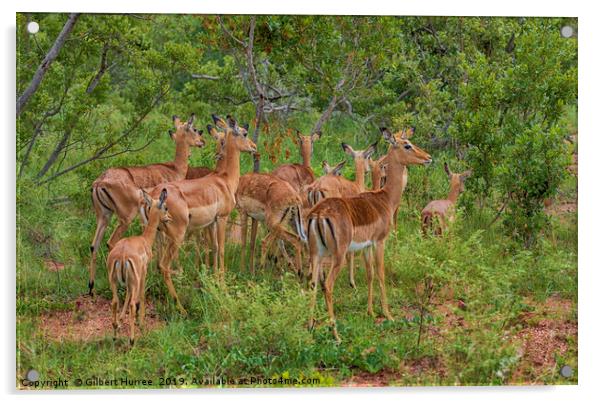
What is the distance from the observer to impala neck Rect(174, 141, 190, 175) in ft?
33.0

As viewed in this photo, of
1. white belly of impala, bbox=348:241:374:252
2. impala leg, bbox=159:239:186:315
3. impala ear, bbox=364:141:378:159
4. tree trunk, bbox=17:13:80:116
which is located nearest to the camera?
tree trunk, bbox=17:13:80:116

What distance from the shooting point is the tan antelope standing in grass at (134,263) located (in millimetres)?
8414

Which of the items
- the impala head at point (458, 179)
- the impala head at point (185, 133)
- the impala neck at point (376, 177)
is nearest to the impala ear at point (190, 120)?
the impala head at point (185, 133)

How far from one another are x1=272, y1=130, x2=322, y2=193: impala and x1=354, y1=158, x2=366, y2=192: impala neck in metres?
0.37

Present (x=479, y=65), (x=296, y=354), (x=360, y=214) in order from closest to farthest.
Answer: (x=296, y=354) → (x=360, y=214) → (x=479, y=65)

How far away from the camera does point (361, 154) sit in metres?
10.2

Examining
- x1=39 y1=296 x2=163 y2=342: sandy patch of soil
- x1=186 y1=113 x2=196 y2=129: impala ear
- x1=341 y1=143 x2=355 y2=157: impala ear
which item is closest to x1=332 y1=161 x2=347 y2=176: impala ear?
x1=341 y1=143 x2=355 y2=157: impala ear

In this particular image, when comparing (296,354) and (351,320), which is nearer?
(296,354)

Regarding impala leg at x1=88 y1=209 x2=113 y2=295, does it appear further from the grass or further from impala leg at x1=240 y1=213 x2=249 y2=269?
impala leg at x1=240 y1=213 x2=249 y2=269

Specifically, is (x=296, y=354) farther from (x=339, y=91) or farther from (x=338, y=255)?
(x=339, y=91)

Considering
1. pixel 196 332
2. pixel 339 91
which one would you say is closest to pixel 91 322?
pixel 196 332

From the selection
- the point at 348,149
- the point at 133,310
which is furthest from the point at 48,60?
the point at 348,149

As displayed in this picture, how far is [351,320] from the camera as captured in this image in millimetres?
8906

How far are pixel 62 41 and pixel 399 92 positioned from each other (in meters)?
2.67
